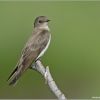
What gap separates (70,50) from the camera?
5.98 metres

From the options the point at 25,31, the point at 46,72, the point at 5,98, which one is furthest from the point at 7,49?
the point at 46,72

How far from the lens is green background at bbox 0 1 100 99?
15.9ft

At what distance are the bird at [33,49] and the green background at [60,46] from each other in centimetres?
68

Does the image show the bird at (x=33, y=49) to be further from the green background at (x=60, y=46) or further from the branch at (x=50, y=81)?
the green background at (x=60, y=46)

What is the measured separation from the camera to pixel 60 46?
601 cm

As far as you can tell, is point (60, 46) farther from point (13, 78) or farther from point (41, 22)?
point (13, 78)

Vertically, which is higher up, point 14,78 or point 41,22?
point 41,22

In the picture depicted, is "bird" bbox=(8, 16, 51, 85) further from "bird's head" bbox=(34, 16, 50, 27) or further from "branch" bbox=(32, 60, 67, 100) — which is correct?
"branch" bbox=(32, 60, 67, 100)

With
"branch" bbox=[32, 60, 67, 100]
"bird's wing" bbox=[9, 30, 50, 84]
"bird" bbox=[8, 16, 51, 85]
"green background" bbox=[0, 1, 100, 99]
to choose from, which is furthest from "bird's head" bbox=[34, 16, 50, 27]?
"branch" bbox=[32, 60, 67, 100]

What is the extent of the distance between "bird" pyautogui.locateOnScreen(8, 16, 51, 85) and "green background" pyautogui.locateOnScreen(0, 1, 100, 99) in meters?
0.68

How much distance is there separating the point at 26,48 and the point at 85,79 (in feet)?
5.83

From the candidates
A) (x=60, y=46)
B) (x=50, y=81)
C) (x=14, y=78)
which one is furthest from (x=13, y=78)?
(x=60, y=46)

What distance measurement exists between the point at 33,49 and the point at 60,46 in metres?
2.56

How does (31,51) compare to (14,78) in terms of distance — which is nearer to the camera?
(14,78)
